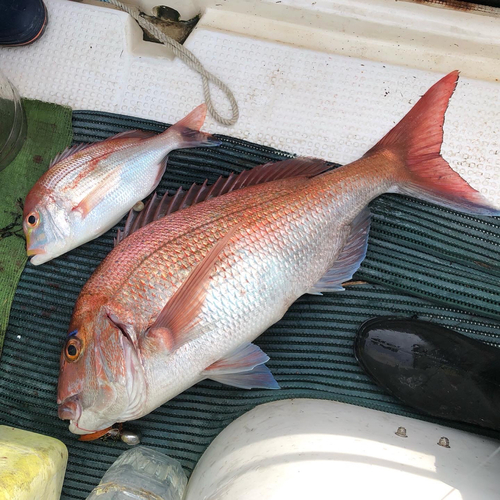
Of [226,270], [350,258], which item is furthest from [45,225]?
[350,258]

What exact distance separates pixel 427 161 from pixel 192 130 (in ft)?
2.83

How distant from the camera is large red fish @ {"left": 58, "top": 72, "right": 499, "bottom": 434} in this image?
142 cm

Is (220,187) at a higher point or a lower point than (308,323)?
higher

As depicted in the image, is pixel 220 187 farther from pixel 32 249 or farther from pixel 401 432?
pixel 401 432

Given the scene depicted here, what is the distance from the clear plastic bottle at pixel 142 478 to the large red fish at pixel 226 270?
33 cm

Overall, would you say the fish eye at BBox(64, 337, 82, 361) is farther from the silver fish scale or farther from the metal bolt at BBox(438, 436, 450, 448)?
the metal bolt at BBox(438, 436, 450, 448)

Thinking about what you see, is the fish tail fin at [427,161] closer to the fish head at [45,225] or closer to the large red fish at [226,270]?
the large red fish at [226,270]

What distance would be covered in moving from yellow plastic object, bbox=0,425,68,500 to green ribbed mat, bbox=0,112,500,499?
0.17 meters

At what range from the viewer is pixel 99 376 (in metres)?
1.41

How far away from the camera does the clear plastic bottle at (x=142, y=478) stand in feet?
5.48

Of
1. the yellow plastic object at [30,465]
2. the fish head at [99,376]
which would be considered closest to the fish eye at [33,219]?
the fish head at [99,376]

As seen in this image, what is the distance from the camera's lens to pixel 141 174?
1.81m

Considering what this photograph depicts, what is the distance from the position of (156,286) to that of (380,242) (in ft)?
2.92

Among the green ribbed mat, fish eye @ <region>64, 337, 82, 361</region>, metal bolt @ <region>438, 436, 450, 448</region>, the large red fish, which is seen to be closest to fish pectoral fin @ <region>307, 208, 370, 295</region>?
the large red fish
